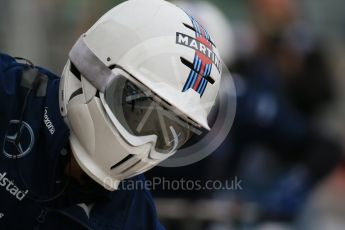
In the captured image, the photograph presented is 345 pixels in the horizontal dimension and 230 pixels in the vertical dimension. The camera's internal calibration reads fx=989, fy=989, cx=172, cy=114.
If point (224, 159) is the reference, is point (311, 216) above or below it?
below

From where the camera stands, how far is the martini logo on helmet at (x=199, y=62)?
12.2 ft

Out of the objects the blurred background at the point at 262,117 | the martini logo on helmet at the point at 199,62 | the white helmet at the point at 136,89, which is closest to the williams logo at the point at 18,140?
the white helmet at the point at 136,89

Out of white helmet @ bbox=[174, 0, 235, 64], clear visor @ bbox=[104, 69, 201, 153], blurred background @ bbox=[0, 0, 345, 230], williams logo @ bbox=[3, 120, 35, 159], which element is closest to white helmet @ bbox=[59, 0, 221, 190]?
clear visor @ bbox=[104, 69, 201, 153]

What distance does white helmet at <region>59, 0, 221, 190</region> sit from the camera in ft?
12.1

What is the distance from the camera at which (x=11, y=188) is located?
3.73 m

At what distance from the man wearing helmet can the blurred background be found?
2.42m

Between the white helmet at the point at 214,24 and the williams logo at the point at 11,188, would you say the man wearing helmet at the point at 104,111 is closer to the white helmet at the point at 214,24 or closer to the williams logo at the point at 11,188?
the williams logo at the point at 11,188

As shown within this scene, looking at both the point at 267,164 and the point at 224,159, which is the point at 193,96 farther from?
the point at 267,164

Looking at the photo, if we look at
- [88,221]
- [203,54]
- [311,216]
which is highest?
[203,54]

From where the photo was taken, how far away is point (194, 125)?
148 inches

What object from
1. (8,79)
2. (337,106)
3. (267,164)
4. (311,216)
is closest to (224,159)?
(267,164)

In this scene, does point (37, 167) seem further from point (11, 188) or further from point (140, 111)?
point (140, 111)

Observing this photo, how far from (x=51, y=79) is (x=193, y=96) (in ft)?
2.07

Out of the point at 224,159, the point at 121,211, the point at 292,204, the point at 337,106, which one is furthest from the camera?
the point at 337,106
